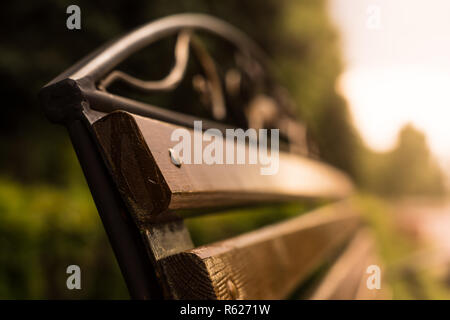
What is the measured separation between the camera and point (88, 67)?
719mm

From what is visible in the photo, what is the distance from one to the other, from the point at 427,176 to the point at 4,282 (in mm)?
59762

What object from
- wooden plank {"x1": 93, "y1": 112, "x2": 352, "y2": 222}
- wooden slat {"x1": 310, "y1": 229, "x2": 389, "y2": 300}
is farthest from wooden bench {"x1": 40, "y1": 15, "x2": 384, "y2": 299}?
wooden slat {"x1": 310, "y1": 229, "x2": 389, "y2": 300}

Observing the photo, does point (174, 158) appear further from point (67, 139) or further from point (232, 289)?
point (67, 139)

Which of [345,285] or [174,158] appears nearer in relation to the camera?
[174,158]

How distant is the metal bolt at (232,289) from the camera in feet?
2.03

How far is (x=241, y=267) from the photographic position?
68 centimetres

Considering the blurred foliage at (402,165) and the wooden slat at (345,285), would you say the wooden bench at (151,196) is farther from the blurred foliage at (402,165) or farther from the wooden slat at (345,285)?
the blurred foliage at (402,165)

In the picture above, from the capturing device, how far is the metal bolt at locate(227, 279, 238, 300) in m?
0.62

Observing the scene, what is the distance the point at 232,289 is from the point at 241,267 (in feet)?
0.19

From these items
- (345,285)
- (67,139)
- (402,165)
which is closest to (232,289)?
(345,285)

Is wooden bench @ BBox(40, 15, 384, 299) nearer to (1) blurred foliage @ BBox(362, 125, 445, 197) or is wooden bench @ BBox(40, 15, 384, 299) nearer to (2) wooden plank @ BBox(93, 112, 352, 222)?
(2) wooden plank @ BBox(93, 112, 352, 222)

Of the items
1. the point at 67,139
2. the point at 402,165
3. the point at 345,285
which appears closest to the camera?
the point at 345,285

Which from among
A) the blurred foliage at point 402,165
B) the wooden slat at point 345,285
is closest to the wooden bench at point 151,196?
the wooden slat at point 345,285
